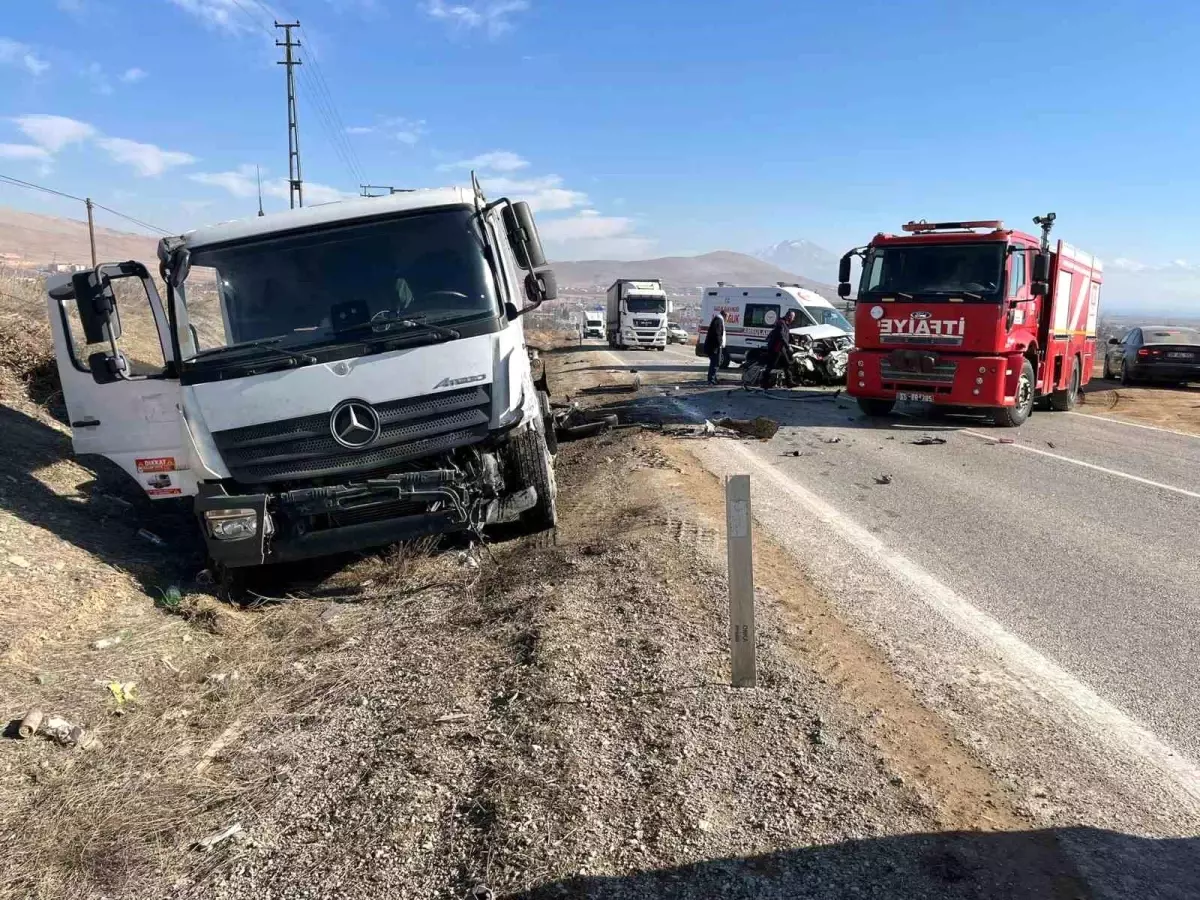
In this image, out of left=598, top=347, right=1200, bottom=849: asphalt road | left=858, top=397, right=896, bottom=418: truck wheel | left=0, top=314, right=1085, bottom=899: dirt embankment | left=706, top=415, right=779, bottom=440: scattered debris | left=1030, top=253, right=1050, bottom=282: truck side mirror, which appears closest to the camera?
left=0, top=314, right=1085, bottom=899: dirt embankment

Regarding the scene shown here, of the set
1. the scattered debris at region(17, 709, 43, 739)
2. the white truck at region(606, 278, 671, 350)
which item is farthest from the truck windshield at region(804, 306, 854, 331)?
the scattered debris at region(17, 709, 43, 739)

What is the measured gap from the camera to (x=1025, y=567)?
5.73 metres

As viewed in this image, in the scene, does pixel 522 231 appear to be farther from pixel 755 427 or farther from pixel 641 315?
Answer: pixel 641 315

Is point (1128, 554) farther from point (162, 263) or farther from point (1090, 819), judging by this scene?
point (162, 263)

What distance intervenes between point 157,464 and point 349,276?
211 centimetres

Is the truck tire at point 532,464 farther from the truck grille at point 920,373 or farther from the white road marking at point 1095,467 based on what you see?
the truck grille at point 920,373

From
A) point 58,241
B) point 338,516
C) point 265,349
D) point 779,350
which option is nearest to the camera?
point 265,349

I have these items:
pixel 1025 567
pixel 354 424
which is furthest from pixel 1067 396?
pixel 354 424

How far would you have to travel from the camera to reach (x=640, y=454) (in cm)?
961

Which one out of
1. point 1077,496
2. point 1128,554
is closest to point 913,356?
point 1077,496

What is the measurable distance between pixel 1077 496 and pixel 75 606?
331 inches

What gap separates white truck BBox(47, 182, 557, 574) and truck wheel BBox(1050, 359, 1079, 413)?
42.7 feet

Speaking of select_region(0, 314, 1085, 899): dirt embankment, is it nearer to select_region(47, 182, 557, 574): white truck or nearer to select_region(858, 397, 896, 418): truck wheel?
select_region(47, 182, 557, 574): white truck

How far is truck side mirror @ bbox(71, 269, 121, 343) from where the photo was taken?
5508 millimetres
